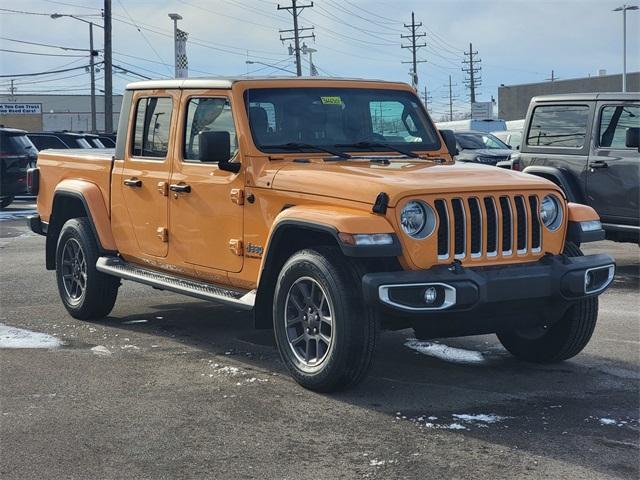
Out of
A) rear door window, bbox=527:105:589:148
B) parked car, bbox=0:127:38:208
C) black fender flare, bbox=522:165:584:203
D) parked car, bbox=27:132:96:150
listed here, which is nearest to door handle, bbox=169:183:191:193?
black fender flare, bbox=522:165:584:203

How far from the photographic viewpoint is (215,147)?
6488 millimetres

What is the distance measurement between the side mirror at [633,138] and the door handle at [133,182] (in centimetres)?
569

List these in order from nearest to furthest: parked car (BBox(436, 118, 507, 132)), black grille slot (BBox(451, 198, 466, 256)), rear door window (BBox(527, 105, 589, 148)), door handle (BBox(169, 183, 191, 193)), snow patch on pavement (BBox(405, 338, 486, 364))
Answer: black grille slot (BBox(451, 198, 466, 256)) → snow patch on pavement (BBox(405, 338, 486, 364)) → door handle (BBox(169, 183, 191, 193)) → rear door window (BBox(527, 105, 589, 148)) → parked car (BBox(436, 118, 507, 132))

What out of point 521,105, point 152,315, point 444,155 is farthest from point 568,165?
point 521,105

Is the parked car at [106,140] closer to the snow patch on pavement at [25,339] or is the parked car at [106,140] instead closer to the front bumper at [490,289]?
the snow patch on pavement at [25,339]

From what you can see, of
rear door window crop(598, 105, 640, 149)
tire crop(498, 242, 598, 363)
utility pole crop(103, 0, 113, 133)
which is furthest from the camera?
utility pole crop(103, 0, 113, 133)

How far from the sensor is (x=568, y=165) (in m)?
11.3

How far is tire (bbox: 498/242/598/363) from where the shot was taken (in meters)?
6.37

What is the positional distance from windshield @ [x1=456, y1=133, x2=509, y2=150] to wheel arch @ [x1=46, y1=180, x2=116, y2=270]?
15.6 metres

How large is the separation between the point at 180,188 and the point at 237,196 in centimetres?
70

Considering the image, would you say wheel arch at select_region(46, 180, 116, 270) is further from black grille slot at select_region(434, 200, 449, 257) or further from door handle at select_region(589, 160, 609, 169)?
door handle at select_region(589, 160, 609, 169)

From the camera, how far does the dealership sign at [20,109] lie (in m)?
93.8

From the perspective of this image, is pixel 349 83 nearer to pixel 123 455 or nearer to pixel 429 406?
pixel 429 406

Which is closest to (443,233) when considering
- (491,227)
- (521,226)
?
(491,227)
